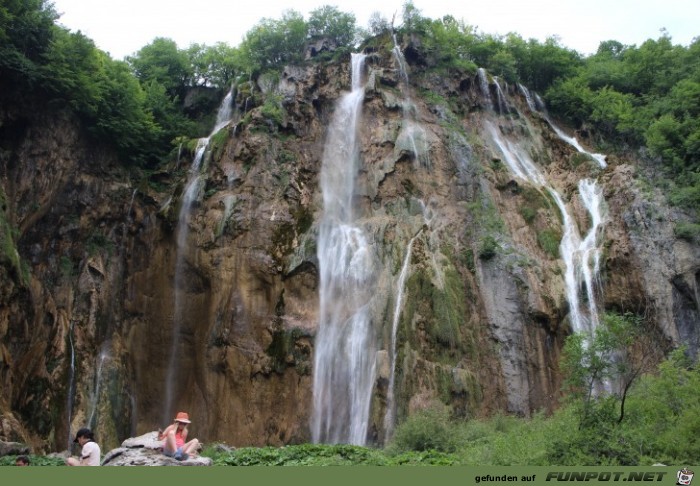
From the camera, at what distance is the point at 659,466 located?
37.7 feet

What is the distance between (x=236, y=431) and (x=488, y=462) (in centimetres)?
1174

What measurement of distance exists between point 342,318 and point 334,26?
2198cm

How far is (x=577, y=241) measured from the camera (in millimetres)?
26312

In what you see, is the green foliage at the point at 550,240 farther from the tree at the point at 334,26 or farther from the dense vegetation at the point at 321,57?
the tree at the point at 334,26

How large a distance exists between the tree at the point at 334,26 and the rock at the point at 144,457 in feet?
98.8

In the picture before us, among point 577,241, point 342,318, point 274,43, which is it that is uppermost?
point 274,43

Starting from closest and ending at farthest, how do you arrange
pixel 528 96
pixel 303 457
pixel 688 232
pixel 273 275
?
pixel 303 457 → pixel 688 232 → pixel 273 275 → pixel 528 96

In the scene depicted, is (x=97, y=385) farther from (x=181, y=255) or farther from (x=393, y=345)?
(x=393, y=345)

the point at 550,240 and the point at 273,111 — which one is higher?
the point at 273,111

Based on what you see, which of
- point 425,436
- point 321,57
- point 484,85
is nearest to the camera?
point 425,436

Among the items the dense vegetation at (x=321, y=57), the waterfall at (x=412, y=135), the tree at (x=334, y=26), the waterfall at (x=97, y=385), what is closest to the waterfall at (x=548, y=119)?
the dense vegetation at (x=321, y=57)

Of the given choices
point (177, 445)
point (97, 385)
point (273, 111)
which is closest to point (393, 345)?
point (177, 445)

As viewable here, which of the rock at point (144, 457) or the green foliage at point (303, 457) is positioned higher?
the rock at point (144, 457)

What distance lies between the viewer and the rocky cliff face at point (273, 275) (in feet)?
73.8
